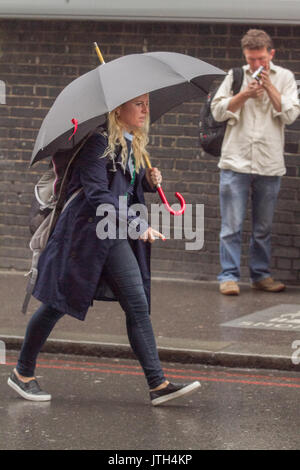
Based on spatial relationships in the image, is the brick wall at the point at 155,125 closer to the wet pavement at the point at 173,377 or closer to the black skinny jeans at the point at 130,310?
the wet pavement at the point at 173,377

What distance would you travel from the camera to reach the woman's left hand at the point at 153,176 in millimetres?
6398

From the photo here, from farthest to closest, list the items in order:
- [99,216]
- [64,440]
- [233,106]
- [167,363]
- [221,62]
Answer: [221,62] → [233,106] → [167,363] → [99,216] → [64,440]

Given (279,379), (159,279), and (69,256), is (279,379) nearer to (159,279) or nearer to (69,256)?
(69,256)

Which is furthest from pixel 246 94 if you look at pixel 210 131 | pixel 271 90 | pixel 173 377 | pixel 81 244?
pixel 81 244

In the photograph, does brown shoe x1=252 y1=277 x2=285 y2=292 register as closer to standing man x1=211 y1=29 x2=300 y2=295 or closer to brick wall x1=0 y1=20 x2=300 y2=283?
standing man x1=211 y1=29 x2=300 y2=295

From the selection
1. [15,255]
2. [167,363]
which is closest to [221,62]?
[15,255]

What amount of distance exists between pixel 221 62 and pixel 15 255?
291 centimetres

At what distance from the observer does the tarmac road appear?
561 centimetres

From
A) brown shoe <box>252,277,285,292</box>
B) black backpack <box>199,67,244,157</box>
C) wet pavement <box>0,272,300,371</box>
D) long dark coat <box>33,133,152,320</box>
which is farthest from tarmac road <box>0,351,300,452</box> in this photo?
black backpack <box>199,67,244,157</box>

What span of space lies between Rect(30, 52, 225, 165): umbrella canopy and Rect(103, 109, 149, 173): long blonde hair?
8cm

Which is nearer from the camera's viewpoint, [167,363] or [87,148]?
[87,148]

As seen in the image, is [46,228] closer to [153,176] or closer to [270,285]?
[153,176]

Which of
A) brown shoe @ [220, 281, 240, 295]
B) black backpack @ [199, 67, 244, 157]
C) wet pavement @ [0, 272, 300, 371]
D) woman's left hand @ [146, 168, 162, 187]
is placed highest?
black backpack @ [199, 67, 244, 157]

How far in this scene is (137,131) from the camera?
21.1 feet
